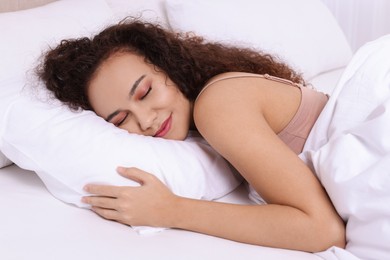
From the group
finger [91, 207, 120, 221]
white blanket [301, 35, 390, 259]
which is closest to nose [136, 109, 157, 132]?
finger [91, 207, 120, 221]

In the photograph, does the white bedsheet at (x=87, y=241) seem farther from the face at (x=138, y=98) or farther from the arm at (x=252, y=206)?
the face at (x=138, y=98)

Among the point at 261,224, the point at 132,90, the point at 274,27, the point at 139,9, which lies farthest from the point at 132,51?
the point at 274,27

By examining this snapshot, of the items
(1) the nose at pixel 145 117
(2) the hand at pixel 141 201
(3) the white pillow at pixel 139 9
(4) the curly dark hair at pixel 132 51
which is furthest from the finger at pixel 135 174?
(3) the white pillow at pixel 139 9

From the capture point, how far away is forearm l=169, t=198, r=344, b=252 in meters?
1.16

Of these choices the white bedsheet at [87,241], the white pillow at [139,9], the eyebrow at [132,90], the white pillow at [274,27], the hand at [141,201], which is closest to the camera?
the white bedsheet at [87,241]

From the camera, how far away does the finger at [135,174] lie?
122 cm

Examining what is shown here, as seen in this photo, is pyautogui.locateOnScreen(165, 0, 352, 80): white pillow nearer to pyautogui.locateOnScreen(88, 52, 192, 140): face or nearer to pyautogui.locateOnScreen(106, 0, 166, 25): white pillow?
pyautogui.locateOnScreen(106, 0, 166, 25): white pillow

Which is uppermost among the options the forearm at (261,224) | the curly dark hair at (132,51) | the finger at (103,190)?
the curly dark hair at (132,51)

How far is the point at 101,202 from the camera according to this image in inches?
48.8

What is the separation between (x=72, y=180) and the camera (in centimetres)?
128

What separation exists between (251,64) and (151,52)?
0.28 meters

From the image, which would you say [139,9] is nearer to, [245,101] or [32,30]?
[32,30]

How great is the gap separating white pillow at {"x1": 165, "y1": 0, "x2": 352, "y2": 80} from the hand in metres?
0.93

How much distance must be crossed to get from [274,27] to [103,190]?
47.8 inches
